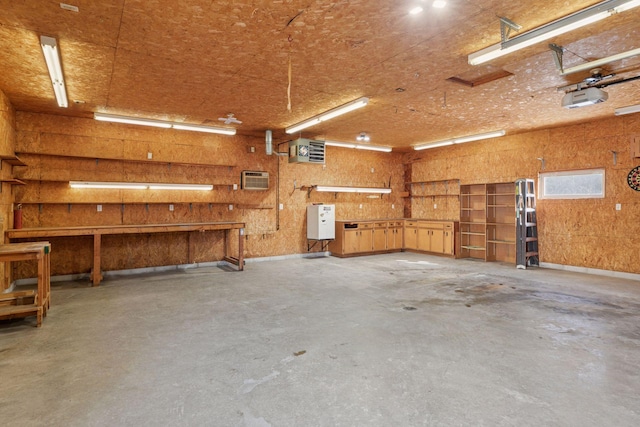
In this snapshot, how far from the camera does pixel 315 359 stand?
3.06m

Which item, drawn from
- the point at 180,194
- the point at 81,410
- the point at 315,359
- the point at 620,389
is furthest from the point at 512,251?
the point at 81,410

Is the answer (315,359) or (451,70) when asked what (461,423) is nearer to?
(315,359)

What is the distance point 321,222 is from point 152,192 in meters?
4.02

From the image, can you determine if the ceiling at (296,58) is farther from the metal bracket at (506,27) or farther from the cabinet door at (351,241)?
the cabinet door at (351,241)

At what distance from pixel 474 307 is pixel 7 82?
7092mm

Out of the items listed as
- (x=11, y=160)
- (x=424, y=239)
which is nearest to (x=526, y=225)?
(x=424, y=239)

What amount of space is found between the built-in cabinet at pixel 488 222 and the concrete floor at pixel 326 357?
3031 mm

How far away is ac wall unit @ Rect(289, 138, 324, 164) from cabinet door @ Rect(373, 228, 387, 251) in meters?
2.86

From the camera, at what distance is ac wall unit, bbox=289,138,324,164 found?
8.05 m

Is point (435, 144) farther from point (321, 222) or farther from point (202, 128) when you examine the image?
point (202, 128)

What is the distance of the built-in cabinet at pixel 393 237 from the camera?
365 inches

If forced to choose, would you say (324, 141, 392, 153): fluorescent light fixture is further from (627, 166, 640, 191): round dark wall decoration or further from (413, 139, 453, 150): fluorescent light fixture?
(627, 166, 640, 191): round dark wall decoration

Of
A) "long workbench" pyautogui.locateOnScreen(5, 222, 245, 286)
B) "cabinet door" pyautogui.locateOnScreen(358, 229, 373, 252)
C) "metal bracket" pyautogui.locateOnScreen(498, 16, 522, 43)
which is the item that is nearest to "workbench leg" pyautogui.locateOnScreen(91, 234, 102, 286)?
"long workbench" pyautogui.locateOnScreen(5, 222, 245, 286)

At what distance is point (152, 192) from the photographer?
7207mm
